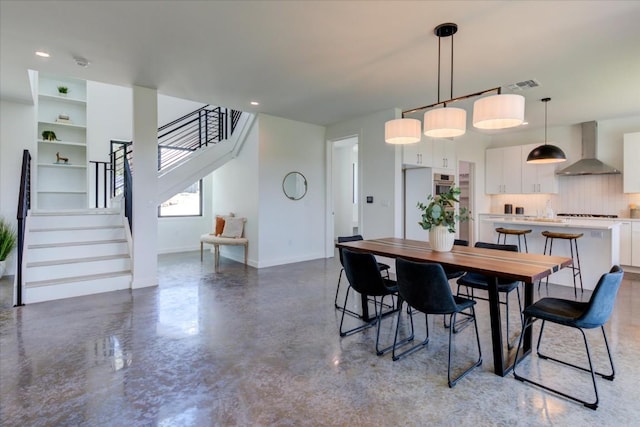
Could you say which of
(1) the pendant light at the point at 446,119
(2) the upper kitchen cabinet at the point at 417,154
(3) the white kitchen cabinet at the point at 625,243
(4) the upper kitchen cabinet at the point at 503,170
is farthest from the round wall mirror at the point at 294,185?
(3) the white kitchen cabinet at the point at 625,243

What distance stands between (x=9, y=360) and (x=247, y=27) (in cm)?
338

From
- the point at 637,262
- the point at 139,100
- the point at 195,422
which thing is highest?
the point at 139,100

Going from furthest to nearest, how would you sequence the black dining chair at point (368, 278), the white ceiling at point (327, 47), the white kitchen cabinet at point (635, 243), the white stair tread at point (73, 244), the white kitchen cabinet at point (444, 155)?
the white kitchen cabinet at point (444, 155), the white kitchen cabinet at point (635, 243), the white stair tread at point (73, 244), the black dining chair at point (368, 278), the white ceiling at point (327, 47)

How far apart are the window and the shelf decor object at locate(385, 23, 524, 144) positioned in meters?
5.99

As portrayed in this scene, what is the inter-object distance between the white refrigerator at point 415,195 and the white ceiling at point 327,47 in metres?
1.66

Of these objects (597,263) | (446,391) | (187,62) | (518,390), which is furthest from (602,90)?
(187,62)

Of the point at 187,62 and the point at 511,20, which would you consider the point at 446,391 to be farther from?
the point at 187,62

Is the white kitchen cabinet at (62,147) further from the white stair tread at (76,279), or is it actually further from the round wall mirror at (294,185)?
the round wall mirror at (294,185)

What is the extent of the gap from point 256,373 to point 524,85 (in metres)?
4.72

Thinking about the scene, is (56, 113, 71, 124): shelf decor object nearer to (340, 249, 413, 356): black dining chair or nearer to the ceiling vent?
(340, 249, 413, 356): black dining chair

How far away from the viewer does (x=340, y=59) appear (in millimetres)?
3523

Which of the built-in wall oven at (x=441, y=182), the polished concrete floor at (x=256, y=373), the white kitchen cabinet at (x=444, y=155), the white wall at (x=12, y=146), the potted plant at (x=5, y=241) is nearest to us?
the polished concrete floor at (x=256, y=373)

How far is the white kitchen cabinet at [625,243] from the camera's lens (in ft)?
17.6

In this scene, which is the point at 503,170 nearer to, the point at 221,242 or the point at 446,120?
the point at 446,120
